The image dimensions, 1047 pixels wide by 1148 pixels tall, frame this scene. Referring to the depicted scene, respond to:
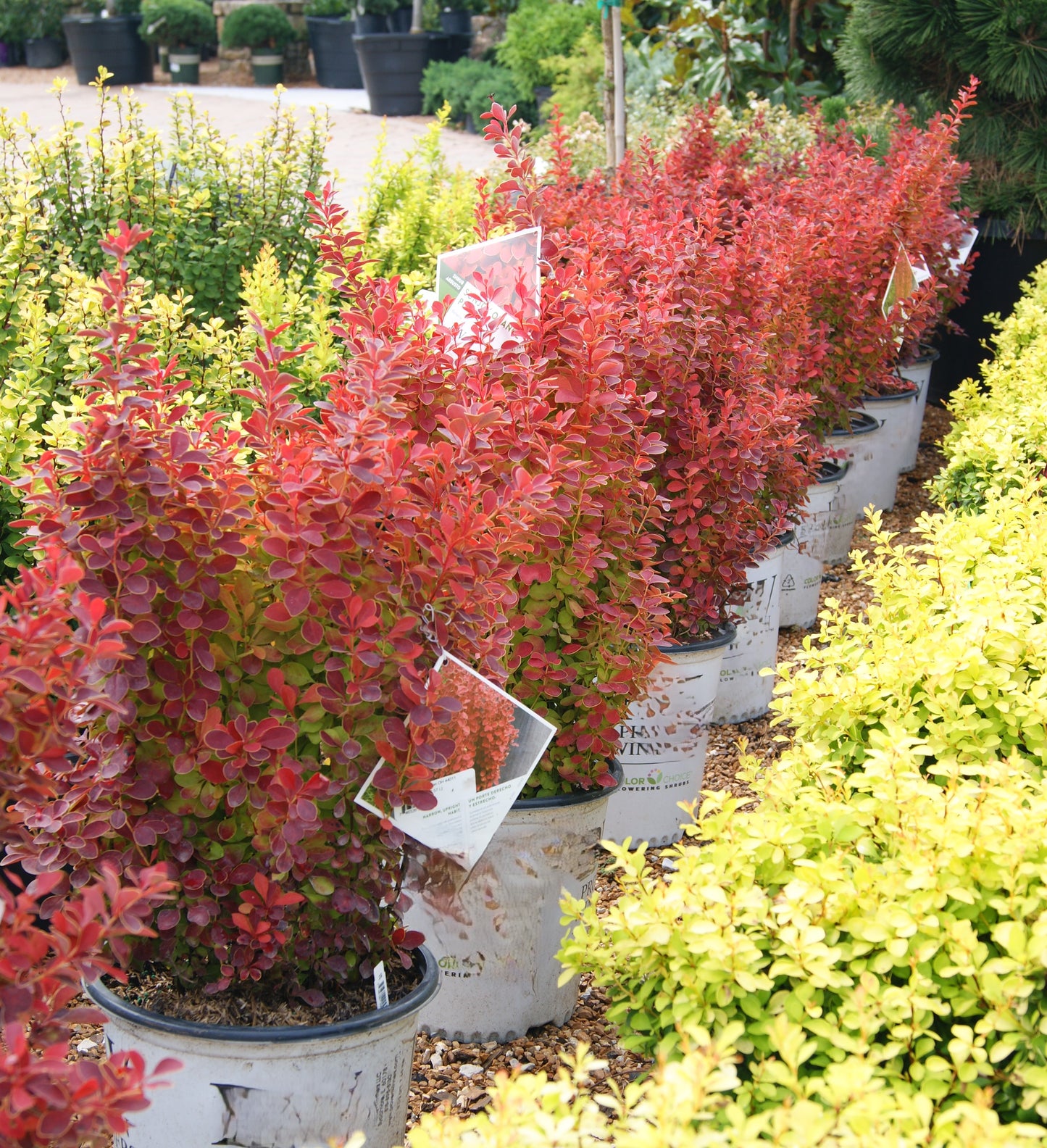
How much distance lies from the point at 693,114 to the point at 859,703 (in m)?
3.71

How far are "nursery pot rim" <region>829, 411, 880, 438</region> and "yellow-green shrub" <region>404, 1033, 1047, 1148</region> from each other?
3525mm

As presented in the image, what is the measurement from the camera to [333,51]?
1587 cm

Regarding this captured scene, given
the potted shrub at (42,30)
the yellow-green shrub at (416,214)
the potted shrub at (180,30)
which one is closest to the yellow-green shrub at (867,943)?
the yellow-green shrub at (416,214)

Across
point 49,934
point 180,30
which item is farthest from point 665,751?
point 180,30

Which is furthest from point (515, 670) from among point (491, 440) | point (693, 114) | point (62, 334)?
point (693, 114)

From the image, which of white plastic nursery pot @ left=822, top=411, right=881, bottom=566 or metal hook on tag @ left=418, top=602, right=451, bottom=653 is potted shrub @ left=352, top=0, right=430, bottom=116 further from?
metal hook on tag @ left=418, top=602, right=451, bottom=653

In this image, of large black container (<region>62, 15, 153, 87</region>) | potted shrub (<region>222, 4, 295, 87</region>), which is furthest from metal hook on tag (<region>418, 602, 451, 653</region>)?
large black container (<region>62, 15, 153, 87</region>)

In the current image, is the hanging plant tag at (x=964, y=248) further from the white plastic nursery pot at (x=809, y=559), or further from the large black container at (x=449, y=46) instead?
the large black container at (x=449, y=46)

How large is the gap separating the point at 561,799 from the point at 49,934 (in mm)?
1146

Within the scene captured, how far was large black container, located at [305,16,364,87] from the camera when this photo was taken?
50.8ft

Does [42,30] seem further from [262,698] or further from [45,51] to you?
[262,698]

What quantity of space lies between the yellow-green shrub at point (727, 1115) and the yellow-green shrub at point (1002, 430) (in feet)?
6.57

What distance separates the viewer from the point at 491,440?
2.05m

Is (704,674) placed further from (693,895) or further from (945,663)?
(693,895)
